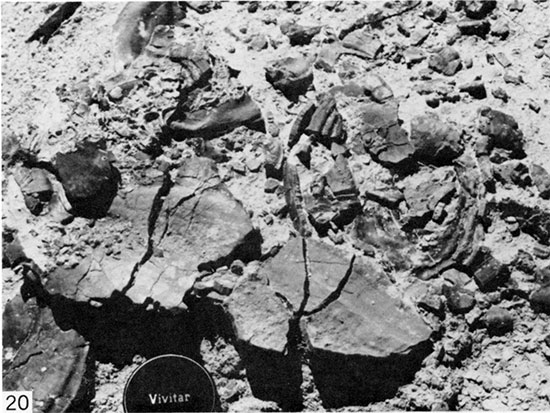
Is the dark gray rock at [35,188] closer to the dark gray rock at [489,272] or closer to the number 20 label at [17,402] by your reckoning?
the number 20 label at [17,402]

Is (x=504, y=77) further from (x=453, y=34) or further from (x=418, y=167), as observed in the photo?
(x=418, y=167)

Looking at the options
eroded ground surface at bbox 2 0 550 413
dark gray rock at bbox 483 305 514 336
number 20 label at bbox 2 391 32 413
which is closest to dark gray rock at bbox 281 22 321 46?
eroded ground surface at bbox 2 0 550 413

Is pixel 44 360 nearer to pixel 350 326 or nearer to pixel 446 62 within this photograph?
pixel 350 326

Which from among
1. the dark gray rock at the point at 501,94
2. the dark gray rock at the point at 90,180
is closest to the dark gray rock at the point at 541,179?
the dark gray rock at the point at 501,94

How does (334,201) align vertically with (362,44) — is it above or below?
below

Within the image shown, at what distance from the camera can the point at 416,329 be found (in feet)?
5.11

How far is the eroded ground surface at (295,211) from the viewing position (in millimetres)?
1573

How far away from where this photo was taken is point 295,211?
1.66 m

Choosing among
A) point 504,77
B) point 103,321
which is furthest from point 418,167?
point 103,321

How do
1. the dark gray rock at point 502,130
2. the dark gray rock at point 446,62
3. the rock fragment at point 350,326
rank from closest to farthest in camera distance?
1. the rock fragment at point 350,326
2. the dark gray rock at point 502,130
3. the dark gray rock at point 446,62

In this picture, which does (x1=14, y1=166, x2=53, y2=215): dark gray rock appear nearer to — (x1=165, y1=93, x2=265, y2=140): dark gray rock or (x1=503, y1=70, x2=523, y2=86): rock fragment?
(x1=165, y1=93, x2=265, y2=140): dark gray rock

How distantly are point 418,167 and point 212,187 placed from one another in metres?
0.45

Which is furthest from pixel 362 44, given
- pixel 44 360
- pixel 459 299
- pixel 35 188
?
pixel 44 360

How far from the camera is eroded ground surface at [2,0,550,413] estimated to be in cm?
157
